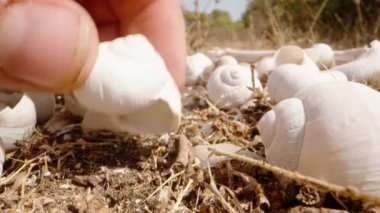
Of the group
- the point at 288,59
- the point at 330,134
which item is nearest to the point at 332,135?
the point at 330,134

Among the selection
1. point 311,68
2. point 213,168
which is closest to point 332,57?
point 311,68

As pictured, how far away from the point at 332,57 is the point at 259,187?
806 mm

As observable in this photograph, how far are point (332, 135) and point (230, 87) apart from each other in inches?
24.9

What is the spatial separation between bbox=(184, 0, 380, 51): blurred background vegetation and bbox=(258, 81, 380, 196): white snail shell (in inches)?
43.1

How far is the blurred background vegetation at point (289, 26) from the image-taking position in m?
2.59

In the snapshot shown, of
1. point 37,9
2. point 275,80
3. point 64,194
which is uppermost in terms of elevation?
point 37,9

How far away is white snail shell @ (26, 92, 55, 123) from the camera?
1.07m

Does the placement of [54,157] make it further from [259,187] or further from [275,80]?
[275,80]

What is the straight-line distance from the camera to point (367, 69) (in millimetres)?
1107

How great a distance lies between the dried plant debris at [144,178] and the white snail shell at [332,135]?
27 mm

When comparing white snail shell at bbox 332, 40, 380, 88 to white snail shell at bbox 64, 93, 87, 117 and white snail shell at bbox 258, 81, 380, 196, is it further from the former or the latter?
white snail shell at bbox 64, 93, 87, 117

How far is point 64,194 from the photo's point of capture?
2.72 ft

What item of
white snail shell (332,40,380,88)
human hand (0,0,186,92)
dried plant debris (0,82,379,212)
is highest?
human hand (0,0,186,92)

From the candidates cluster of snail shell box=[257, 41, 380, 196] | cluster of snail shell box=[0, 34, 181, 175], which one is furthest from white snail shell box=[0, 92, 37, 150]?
cluster of snail shell box=[257, 41, 380, 196]
